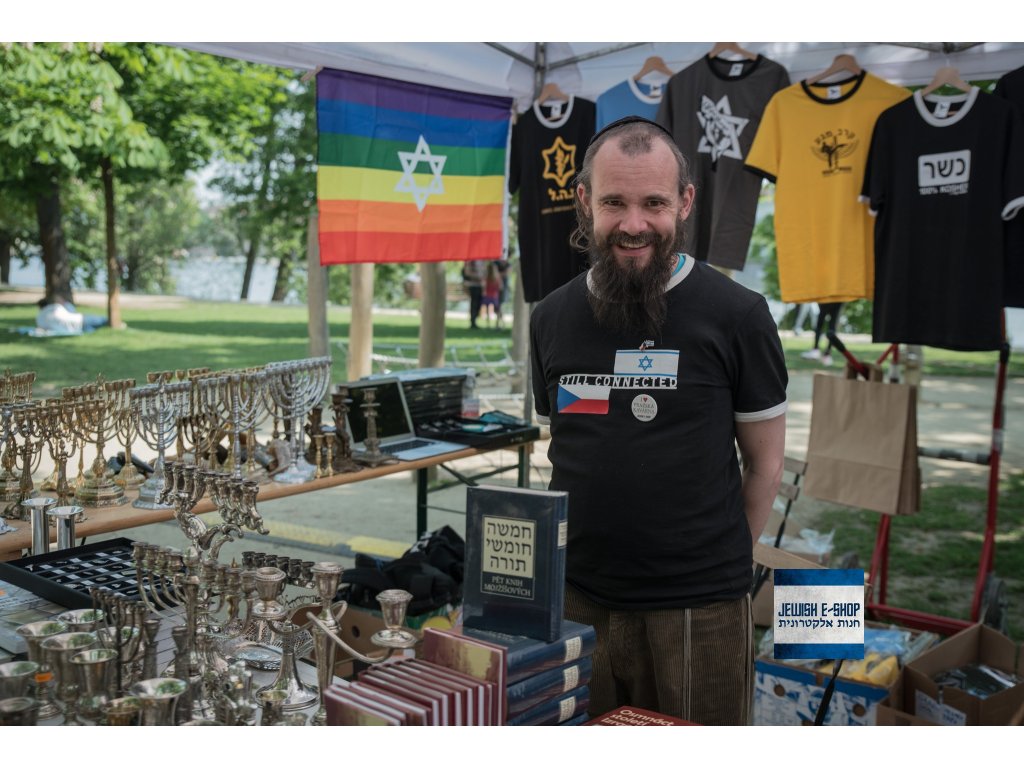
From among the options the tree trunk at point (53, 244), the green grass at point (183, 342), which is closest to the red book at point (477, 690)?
the green grass at point (183, 342)

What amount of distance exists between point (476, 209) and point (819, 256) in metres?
1.75

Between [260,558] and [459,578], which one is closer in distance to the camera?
[260,558]

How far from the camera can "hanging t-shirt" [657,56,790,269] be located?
4.47 metres

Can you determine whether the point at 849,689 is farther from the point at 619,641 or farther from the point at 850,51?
the point at 850,51

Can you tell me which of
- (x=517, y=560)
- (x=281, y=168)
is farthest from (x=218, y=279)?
(x=517, y=560)

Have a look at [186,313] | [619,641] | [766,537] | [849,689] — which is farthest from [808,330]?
[619,641]

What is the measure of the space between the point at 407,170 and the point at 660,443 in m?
2.87

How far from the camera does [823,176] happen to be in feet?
14.1

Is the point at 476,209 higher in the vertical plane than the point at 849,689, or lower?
higher

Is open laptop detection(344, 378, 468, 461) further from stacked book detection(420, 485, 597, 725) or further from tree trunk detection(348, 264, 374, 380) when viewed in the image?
tree trunk detection(348, 264, 374, 380)

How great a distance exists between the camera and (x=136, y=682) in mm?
1697

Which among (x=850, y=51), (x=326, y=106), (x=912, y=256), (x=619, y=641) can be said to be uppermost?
(x=850, y=51)

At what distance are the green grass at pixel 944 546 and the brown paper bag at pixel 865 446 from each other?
3.44 ft

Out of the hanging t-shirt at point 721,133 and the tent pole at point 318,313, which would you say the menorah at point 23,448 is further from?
the tent pole at point 318,313
